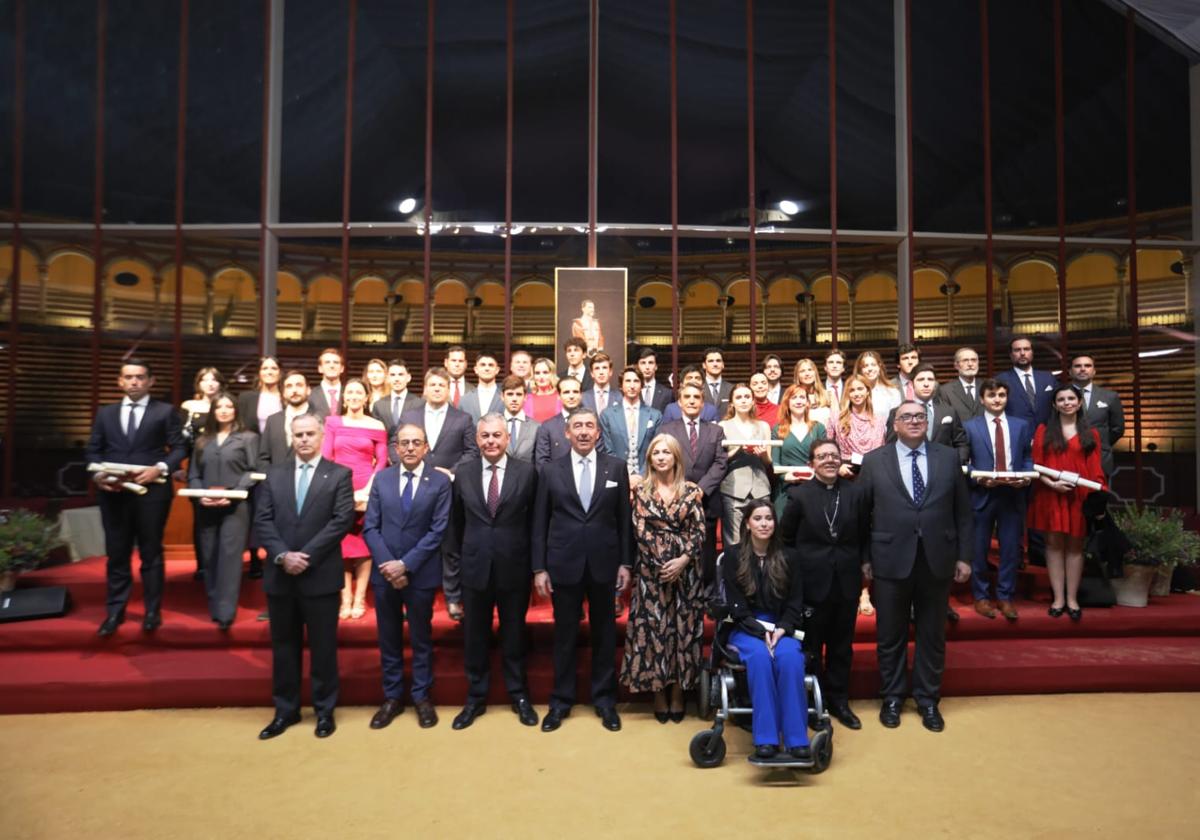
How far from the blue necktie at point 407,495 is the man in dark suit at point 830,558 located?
2045mm

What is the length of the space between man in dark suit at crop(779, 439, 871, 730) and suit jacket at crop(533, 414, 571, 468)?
4.99 ft

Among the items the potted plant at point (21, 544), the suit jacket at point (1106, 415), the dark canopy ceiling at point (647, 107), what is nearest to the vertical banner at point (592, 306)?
the dark canopy ceiling at point (647, 107)

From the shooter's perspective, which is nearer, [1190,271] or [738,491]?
[738,491]

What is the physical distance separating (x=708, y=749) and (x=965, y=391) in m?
3.41

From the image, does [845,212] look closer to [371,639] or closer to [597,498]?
[597,498]

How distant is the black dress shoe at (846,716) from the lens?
3.76 meters

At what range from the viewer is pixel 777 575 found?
3.57m

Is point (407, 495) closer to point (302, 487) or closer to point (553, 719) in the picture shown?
point (302, 487)

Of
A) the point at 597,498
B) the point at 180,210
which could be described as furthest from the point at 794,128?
the point at 180,210

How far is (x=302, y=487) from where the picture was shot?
3.84 meters

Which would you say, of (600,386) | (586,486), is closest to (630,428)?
(600,386)

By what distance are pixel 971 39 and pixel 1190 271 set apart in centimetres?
368

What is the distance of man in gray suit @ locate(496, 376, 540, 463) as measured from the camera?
474cm

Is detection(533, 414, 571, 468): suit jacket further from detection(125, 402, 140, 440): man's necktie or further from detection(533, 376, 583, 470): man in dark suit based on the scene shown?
detection(125, 402, 140, 440): man's necktie
